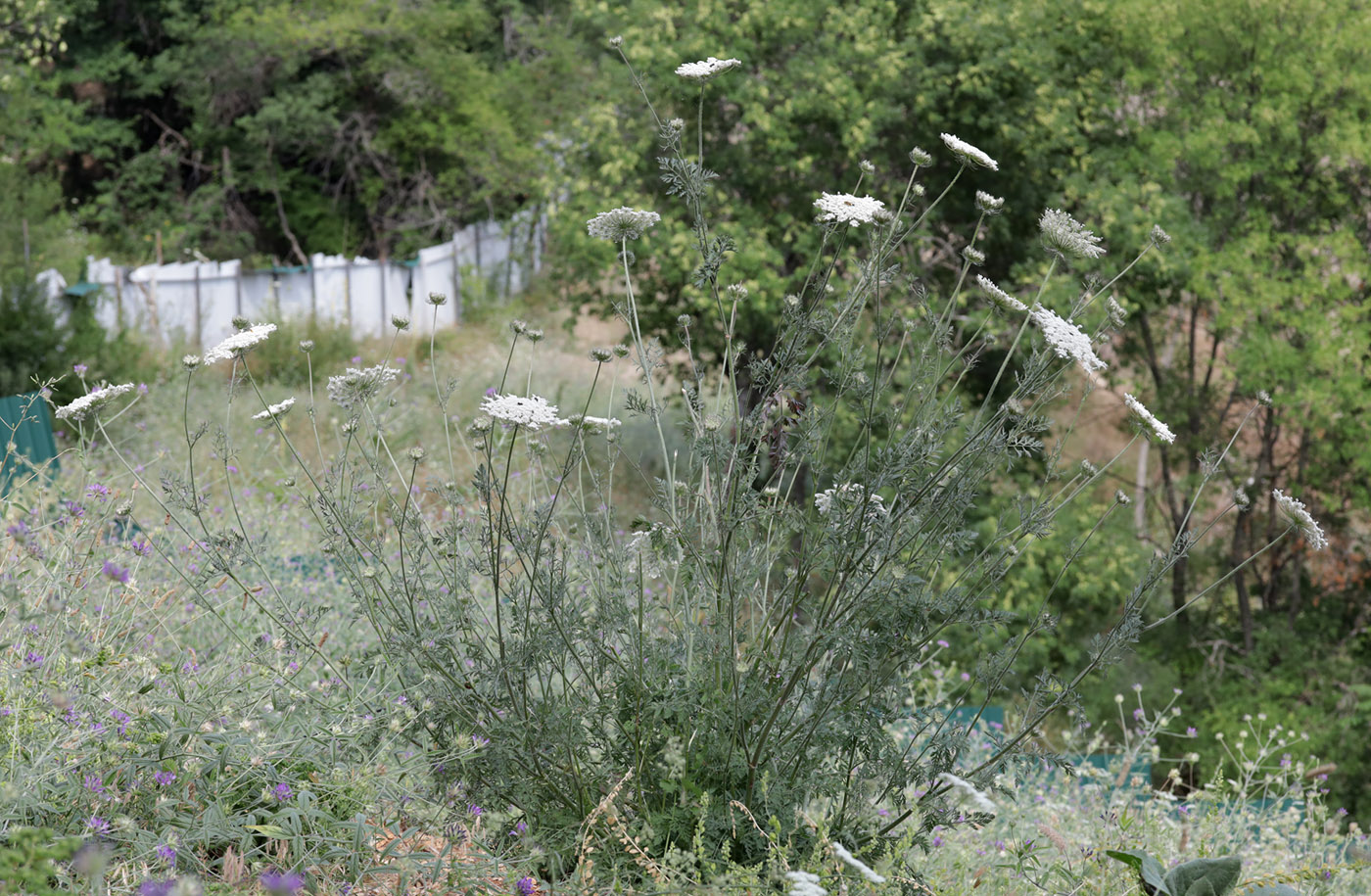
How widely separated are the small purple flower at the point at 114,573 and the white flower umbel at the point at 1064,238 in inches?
101

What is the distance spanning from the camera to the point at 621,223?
2.49m

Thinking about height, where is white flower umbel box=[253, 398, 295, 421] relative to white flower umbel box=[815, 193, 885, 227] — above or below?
below

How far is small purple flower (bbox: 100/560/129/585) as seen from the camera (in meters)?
3.27

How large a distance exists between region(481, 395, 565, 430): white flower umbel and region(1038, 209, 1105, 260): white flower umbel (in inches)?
41.6

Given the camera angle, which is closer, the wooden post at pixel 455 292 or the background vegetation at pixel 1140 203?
the background vegetation at pixel 1140 203

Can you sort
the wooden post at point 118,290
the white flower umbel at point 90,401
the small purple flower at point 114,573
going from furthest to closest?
the wooden post at point 118,290 → the small purple flower at point 114,573 → the white flower umbel at point 90,401

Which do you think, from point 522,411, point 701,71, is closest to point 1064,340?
point 701,71

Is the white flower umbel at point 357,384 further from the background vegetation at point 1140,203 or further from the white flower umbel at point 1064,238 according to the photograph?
the background vegetation at point 1140,203

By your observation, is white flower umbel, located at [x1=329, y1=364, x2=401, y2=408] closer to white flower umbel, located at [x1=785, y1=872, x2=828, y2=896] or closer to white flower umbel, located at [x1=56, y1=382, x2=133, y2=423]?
white flower umbel, located at [x1=56, y1=382, x2=133, y2=423]

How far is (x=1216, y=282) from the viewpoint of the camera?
426 inches

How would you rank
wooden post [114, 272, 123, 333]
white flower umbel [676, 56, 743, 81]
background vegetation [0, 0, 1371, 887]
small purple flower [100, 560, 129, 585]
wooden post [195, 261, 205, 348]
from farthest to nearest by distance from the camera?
wooden post [195, 261, 205, 348]
wooden post [114, 272, 123, 333]
background vegetation [0, 0, 1371, 887]
small purple flower [100, 560, 129, 585]
white flower umbel [676, 56, 743, 81]

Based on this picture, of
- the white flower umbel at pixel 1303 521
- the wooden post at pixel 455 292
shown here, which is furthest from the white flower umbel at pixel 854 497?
the wooden post at pixel 455 292

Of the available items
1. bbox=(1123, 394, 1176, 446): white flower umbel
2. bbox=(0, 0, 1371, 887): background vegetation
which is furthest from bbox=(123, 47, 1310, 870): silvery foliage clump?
bbox=(0, 0, 1371, 887): background vegetation

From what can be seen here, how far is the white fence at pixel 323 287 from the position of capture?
1380 centimetres
